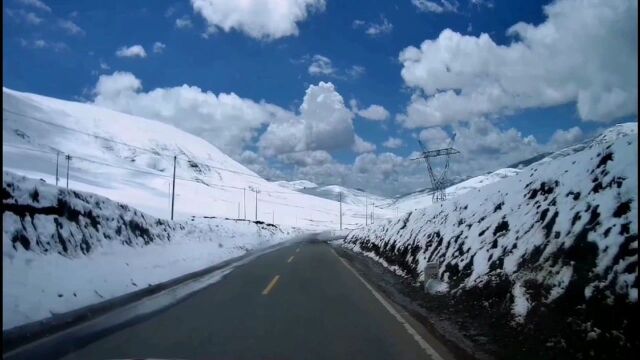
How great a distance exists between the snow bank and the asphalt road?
1.86 meters

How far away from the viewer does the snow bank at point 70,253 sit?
910 centimetres

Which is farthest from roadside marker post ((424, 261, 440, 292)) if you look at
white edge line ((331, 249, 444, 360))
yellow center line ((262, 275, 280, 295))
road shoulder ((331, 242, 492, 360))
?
yellow center line ((262, 275, 280, 295))

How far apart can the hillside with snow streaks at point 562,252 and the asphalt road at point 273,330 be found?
1539 mm

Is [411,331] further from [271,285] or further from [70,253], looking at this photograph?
[70,253]

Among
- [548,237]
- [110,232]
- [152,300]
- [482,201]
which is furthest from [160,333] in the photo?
[110,232]

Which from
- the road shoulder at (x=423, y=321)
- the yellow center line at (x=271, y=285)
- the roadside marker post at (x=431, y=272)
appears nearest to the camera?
the road shoulder at (x=423, y=321)

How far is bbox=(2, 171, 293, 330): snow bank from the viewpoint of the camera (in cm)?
910

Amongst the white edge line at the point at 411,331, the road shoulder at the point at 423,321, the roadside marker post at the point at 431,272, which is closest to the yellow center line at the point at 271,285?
the white edge line at the point at 411,331

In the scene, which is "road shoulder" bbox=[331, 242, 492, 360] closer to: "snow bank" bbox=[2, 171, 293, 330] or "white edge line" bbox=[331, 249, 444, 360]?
"white edge line" bbox=[331, 249, 444, 360]

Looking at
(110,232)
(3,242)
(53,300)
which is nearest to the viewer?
(53,300)

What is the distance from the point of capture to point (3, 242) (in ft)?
34.2

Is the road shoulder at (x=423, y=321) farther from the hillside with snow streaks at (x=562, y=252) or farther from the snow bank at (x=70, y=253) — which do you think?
the snow bank at (x=70, y=253)

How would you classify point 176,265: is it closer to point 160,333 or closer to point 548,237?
point 160,333

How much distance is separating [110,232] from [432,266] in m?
11.4
